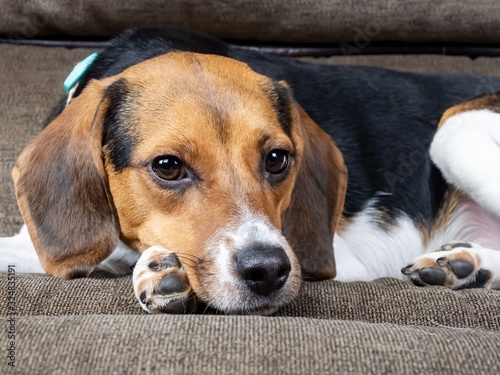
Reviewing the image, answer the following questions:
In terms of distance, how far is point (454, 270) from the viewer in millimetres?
2346

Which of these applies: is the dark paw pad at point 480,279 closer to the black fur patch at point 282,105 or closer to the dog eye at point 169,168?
the black fur patch at point 282,105

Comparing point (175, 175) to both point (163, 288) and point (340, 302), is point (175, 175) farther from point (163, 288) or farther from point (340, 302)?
point (340, 302)

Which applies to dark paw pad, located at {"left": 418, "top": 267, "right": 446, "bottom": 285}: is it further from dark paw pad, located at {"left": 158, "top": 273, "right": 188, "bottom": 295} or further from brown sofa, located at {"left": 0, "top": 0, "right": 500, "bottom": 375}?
dark paw pad, located at {"left": 158, "top": 273, "right": 188, "bottom": 295}

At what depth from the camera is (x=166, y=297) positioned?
1.91 meters

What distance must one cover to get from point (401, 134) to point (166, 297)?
1571mm

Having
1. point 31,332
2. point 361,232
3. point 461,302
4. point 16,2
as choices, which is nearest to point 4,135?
point 16,2

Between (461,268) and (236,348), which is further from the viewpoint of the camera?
(461,268)

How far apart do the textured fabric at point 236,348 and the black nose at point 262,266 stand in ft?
0.56

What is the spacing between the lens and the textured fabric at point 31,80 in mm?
3406

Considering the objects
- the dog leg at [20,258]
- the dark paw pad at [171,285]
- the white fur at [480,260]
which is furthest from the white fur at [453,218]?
the dog leg at [20,258]

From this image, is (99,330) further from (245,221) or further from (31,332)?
(245,221)

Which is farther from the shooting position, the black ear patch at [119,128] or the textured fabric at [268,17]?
the textured fabric at [268,17]

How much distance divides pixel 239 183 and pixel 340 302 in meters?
0.45

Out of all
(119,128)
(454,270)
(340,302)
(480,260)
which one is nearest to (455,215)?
(480,260)
